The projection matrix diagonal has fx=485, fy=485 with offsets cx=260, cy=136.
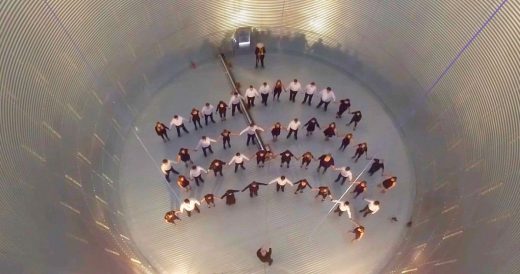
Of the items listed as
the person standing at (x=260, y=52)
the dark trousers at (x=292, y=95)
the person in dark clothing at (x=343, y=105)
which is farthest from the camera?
the person standing at (x=260, y=52)

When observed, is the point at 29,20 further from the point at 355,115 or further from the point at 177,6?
the point at 355,115

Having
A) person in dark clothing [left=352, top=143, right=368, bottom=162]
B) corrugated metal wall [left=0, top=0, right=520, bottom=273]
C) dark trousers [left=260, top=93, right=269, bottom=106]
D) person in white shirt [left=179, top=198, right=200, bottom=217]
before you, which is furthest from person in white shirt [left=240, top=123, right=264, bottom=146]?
corrugated metal wall [left=0, top=0, right=520, bottom=273]

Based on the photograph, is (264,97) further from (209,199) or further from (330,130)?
(209,199)

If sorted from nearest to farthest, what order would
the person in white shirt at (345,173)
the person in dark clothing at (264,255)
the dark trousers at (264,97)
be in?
the person in dark clothing at (264,255) < the person in white shirt at (345,173) < the dark trousers at (264,97)

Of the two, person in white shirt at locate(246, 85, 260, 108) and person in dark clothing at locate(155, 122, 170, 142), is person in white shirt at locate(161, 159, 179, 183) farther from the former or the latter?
person in white shirt at locate(246, 85, 260, 108)

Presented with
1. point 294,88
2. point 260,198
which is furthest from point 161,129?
point 294,88

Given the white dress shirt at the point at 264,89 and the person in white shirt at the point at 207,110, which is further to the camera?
the white dress shirt at the point at 264,89

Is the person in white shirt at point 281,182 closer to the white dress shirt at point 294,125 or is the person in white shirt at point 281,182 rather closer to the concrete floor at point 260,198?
the concrete floor at point 260,198

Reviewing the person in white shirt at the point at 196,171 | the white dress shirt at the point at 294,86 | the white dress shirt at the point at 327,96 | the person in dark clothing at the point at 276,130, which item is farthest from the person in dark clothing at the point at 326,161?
the person in white shirt at the point at 196,171

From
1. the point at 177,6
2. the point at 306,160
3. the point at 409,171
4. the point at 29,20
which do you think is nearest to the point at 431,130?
the point at 409,171
